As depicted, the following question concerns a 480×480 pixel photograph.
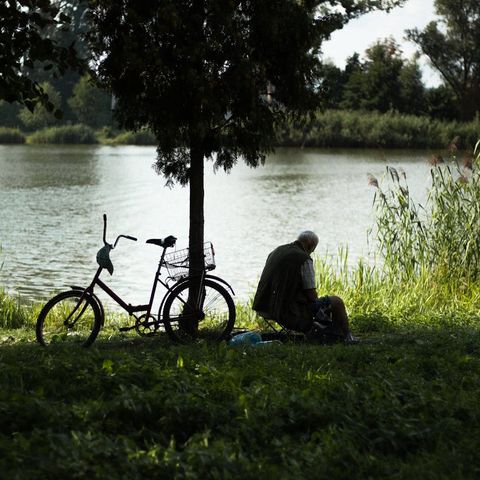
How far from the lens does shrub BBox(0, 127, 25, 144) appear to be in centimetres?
6744

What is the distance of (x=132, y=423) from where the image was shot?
4.96m

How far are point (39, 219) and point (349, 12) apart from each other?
1305 cm

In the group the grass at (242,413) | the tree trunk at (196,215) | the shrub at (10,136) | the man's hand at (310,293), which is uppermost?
the tree trunk at (196,215)

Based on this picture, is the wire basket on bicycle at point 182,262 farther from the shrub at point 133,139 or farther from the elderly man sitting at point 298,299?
the shrub at point 133,139

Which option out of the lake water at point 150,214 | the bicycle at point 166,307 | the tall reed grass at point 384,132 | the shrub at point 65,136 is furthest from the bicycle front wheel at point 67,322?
the shrub at point 65,136

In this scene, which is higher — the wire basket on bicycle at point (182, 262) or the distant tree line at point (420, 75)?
the distant tree line at point (420, 75)

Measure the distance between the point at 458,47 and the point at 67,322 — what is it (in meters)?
60.6

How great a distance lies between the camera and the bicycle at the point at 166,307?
8.58 meters

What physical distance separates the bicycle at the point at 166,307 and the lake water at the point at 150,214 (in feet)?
12.6

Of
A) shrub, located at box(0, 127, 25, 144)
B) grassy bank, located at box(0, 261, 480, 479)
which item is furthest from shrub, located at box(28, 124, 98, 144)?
grassy bank, located at box(0, 261, 480, 479)

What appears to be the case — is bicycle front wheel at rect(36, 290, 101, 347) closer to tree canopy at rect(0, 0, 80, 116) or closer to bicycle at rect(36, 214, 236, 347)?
bicycle at rect(36, 214, 236, 347)

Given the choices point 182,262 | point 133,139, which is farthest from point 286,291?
point 133,139

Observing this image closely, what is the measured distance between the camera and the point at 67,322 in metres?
8.86

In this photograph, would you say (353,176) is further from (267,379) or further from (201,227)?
(267,379)
